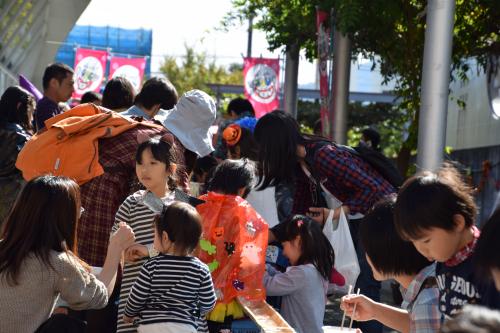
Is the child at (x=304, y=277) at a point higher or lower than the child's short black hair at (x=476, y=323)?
lower

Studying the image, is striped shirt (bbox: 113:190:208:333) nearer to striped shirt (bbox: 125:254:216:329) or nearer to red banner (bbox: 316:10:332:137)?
striped shirt (bbox: 125:254:216:329)

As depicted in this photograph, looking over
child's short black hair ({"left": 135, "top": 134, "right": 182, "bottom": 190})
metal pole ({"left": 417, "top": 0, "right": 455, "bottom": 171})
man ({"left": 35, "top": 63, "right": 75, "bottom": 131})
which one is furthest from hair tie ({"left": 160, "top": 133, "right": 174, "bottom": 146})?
metal pole ({"left": 417, "top": 0, "right": 455, "bottom": 171})

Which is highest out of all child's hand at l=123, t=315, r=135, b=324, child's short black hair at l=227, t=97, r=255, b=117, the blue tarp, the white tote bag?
the blue tarp

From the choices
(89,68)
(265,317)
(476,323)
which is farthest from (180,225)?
(89,68)

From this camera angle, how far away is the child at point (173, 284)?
4.41 m

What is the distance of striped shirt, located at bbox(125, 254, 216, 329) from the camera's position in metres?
4.41

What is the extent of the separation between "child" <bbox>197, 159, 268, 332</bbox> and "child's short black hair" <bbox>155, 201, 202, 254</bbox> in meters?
0.57

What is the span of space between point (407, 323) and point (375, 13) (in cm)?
649

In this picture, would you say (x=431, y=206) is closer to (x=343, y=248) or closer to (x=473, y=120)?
(x=343, y=248)

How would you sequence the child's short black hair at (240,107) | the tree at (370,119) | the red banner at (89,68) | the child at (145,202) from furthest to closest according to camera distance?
the tree at (370,119)
the red banner at (89,68)
the child's short black hair at (240,107)
the child at (145,202)

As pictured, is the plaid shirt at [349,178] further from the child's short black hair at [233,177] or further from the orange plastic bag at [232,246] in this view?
the orange plastic bag at [232,246]

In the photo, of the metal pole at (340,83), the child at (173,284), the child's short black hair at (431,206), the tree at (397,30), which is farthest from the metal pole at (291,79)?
the child's short black hair at (431,206)

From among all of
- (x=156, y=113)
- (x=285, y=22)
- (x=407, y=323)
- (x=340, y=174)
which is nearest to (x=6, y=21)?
(x=285, y=22)

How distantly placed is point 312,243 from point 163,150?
1114 millimetres
